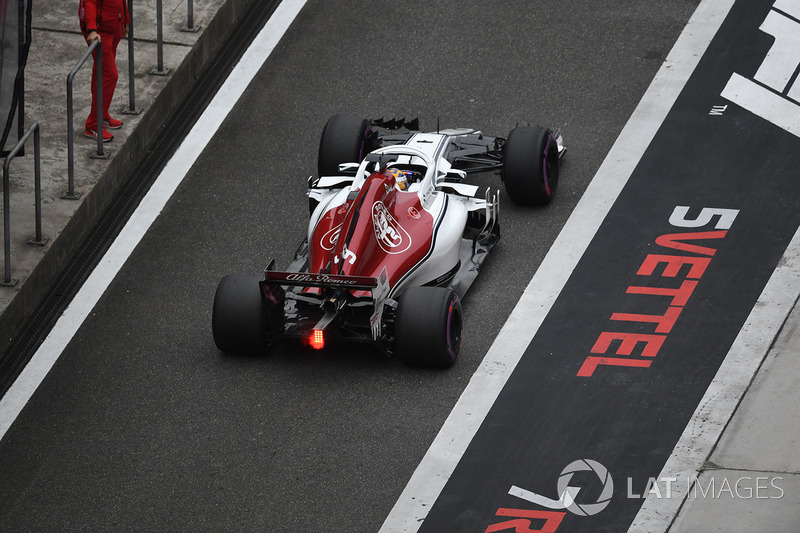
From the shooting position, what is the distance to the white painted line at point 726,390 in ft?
38.5

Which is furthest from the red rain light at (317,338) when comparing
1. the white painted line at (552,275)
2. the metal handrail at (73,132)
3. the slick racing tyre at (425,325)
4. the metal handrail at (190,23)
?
the metal handrail at (190,23)

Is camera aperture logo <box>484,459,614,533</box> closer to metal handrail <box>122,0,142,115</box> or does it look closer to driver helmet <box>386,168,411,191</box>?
driver helmet <box>386,168,411,191</box>

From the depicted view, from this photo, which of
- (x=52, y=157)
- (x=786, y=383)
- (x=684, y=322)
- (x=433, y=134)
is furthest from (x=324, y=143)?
(x=786, y=383)

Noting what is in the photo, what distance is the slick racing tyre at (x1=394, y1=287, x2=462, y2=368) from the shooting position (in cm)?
1294

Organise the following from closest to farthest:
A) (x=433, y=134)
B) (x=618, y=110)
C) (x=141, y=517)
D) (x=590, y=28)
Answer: (x=141, y=517), (x=433, y=134), (x=618, y=110), (x=590, y=28)

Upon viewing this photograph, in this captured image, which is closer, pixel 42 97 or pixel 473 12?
pixel 42 97

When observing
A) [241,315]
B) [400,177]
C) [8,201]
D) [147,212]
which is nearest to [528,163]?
[400,177]

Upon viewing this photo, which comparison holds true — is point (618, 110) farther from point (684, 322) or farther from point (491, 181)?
point (684, 322)

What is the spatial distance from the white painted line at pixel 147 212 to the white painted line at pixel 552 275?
3.69m

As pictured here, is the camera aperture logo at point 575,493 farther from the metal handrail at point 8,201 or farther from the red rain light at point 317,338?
the metal handrail at point 8,201

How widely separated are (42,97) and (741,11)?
8.07 meters

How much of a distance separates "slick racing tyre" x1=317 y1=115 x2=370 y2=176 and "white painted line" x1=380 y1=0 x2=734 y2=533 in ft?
7.28

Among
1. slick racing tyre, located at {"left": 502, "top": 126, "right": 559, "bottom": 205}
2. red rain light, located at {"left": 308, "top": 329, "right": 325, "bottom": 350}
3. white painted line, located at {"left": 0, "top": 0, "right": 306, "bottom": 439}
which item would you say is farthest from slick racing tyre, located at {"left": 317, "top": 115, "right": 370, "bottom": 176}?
red rain light, located at {"left": 308, "top": 329, "right": 325, "bottom": 350}

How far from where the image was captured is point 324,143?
615 inches
